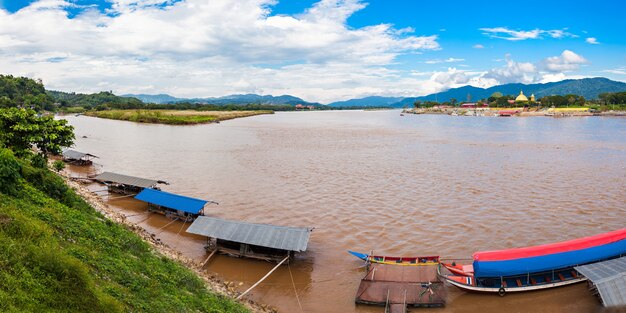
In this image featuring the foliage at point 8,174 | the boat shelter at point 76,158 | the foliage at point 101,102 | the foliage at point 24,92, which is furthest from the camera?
the foliage at point 101,102

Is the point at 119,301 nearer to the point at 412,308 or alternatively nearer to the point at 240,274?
the point at 240,274

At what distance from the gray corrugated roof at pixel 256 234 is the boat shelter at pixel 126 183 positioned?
906 centimetres

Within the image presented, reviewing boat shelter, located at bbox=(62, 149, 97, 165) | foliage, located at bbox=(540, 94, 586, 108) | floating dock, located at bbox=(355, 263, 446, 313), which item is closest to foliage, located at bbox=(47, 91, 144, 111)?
boat shelter, located at bbox=(62, 149, 97, 165)

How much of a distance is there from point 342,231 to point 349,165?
19133mm

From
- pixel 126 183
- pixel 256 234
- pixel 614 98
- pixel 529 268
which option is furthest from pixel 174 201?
pixel 614 98

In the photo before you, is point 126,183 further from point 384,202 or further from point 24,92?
point 24,92

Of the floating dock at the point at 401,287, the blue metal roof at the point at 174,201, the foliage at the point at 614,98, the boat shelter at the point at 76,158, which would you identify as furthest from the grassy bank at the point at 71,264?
the foliage at the point at 614,98

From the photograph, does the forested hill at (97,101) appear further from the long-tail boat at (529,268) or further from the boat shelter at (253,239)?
the long-tail boat at (529,268)

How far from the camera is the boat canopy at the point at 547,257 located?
14.3 metres

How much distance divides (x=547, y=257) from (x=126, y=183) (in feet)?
77.6

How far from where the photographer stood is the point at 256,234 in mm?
16828

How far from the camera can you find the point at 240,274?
1576 centimetres

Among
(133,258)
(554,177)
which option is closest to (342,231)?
(133,258)

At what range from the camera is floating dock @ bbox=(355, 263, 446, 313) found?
13.4m
